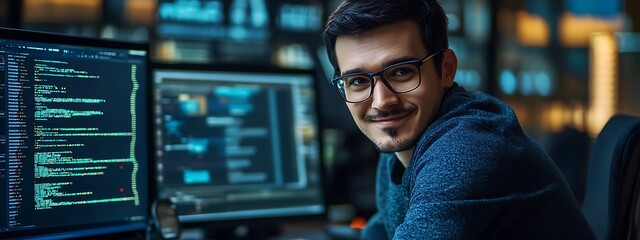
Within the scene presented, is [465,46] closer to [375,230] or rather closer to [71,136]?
[375,230]

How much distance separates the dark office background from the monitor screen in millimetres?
112


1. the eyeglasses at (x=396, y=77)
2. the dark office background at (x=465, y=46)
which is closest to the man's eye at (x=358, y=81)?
the eyeglasses at (x=396, y=77)

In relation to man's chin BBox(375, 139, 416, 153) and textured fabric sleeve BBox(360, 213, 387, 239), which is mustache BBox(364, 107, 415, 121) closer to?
man's chin BBox(375, 139, 416, 153)

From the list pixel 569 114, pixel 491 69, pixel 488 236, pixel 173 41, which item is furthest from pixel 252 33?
pixel 569 114

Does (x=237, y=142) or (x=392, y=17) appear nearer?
(x=392, y=17)

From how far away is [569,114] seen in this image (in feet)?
17.3

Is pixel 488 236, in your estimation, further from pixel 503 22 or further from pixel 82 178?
pixel 503 22

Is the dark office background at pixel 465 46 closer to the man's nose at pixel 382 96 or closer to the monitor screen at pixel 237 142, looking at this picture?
the monitor screen at pixel 237 142

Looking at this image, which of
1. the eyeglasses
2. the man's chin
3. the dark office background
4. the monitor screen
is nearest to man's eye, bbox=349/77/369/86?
the eyeglasses

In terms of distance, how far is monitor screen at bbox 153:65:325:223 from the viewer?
1562 mm

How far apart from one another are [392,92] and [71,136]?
0.59 meters

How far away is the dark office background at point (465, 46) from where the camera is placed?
3.02 metres

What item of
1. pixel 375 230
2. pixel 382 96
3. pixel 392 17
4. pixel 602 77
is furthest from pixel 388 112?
pixel 602 77

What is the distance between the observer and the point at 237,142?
1.65 metres
